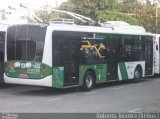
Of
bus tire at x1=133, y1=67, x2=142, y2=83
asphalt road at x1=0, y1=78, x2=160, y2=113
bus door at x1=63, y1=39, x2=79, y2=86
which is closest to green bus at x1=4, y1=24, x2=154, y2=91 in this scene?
bus door at x1=63, y1=39, x2=79, y2=86

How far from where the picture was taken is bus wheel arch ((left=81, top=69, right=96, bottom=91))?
19984 millimetres

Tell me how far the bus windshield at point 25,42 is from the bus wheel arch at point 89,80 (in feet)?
9.04

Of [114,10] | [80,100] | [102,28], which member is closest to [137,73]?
[102,28]

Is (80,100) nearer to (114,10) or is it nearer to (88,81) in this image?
(88,81)

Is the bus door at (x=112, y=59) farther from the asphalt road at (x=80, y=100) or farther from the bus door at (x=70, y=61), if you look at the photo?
the bus door at (x=70, y=61)

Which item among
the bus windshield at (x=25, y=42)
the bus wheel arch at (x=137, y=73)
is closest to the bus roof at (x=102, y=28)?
the bus windshield at (x=25, y=42)

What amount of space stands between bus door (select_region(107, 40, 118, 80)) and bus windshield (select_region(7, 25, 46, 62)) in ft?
15.7

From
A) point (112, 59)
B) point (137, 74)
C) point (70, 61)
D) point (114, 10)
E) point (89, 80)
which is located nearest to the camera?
point (70, 61)

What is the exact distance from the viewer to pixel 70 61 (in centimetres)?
1902

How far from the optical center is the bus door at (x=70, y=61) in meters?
18.8

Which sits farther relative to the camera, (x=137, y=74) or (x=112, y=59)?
(x=137, y=74)

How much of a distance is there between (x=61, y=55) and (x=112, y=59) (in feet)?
14.4

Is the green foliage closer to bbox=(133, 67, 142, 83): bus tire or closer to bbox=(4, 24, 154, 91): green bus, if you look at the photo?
bbox=(133, 67, 142, 83): bus tire

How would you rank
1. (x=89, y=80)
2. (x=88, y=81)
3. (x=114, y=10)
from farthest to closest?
(x=114, y=10) → (x=89, y=80) → (x=88, y=81)
